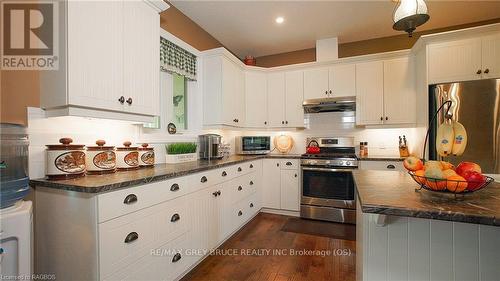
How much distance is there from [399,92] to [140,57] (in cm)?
320

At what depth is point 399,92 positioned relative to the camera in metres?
3.07

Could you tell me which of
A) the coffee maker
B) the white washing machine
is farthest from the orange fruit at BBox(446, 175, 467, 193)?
the coffee maker

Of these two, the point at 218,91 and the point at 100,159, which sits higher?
the point at 218,91

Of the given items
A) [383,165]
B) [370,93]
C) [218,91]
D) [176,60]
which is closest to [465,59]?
[370,93]

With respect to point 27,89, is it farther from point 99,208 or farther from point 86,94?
point 99,208

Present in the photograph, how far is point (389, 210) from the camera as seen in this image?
0.76 m

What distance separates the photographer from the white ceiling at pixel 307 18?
2.59m

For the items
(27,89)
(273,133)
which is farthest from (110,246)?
(273,133)

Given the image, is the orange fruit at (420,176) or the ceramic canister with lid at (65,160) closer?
the orange fruit at (420,176)

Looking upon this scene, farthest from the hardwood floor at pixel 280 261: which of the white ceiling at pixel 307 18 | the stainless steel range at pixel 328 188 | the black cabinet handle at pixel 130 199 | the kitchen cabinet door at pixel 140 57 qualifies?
the white ceiling at pixel 307 18

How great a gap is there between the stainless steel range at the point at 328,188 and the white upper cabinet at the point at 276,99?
2.65 ft

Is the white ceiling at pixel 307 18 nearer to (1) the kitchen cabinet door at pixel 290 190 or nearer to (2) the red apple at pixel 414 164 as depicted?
(1) the kitchen cabinet door at pixel 290 190

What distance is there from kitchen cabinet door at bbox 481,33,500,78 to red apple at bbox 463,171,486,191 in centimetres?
239

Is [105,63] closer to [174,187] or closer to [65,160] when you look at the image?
[65,160]
